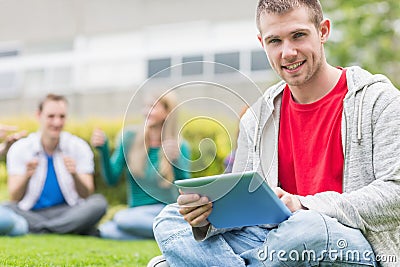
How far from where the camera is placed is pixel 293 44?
1959 mm

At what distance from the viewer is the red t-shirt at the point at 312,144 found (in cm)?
196

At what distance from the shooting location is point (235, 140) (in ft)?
6.56

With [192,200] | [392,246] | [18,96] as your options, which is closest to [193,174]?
[192,200]

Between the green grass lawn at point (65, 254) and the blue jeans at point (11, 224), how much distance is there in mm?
203

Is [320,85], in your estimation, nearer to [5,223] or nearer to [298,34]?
[298,34]

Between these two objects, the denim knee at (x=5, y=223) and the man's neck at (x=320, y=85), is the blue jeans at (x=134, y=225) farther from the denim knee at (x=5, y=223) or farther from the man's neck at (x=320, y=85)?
the man's neck at (x=320, y=85)

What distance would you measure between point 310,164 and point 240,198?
0.33 meters

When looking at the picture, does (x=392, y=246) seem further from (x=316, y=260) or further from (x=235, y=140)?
(x=235, y=140)

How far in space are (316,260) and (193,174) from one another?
409mm

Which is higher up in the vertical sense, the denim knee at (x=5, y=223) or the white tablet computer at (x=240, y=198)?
the white tablet computer at (x=240, y=198)

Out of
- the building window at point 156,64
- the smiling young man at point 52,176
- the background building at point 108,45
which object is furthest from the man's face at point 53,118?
the building window at point 156,64

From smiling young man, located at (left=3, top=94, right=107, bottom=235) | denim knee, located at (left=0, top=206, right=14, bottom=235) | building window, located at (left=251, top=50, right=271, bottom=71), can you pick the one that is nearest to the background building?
building window, located at (left=251, top=50, right=271, bottom=71)

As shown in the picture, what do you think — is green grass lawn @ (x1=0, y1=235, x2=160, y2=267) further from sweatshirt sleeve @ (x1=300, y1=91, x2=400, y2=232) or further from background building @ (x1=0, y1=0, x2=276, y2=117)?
background building @ (x1=0, y1=0, x2=276, y2=117)

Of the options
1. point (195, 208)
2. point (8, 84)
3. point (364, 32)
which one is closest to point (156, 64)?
point (8, 84)
